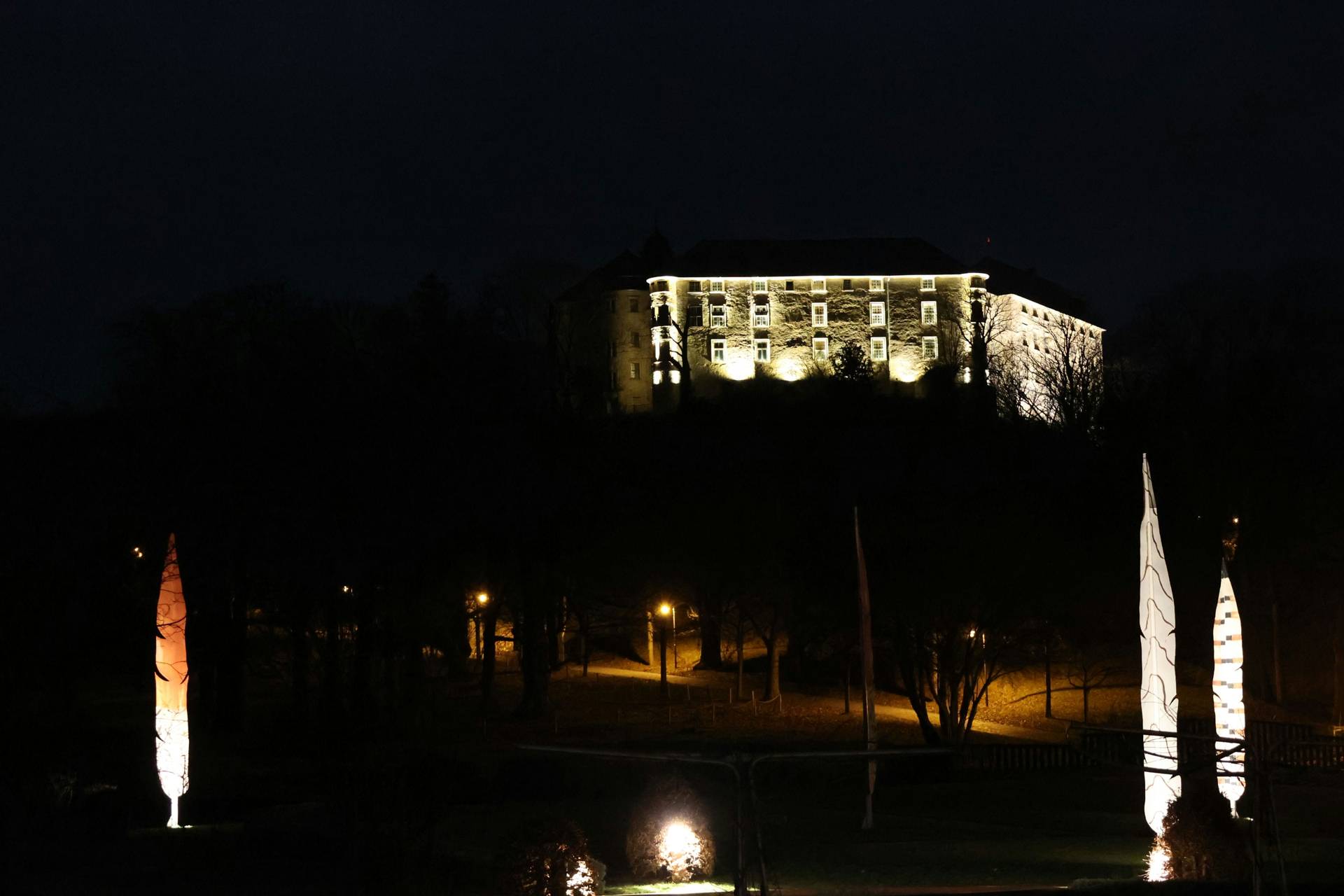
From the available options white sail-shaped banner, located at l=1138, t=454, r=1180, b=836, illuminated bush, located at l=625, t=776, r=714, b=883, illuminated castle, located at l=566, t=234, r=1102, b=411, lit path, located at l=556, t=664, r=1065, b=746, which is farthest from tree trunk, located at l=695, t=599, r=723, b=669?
illuminated castle, located at l=566, t=234, r=1102, b=411

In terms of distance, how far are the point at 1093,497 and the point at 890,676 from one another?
1099cm

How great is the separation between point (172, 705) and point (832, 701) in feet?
99.9

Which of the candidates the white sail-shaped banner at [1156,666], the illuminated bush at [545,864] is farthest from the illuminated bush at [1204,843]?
the illuminated bush at [545,864]

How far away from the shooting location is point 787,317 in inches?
4865

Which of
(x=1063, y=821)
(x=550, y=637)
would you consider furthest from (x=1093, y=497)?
(x=1063, y=821)

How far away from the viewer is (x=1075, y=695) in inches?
1903

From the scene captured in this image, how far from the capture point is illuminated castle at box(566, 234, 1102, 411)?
401ft

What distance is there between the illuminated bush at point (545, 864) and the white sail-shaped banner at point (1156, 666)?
7.13 m

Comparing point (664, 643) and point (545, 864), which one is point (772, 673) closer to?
point (664, 643)

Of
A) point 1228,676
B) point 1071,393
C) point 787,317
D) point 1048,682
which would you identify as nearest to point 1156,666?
point 1228,676

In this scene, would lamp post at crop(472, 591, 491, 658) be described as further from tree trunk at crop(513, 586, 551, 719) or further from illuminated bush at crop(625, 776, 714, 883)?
illuminated bush at crop(625, 776, 714, 883)

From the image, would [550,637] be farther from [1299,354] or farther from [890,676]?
[1299,354]

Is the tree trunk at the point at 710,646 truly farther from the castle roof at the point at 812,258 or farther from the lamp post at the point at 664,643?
the castle roof at the point at 812,258

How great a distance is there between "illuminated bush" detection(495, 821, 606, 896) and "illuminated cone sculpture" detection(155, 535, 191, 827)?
291 inches
